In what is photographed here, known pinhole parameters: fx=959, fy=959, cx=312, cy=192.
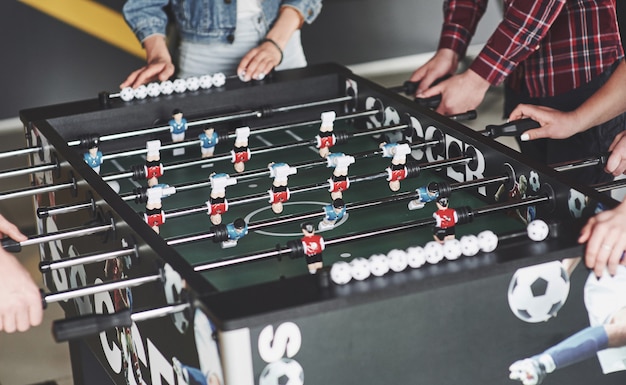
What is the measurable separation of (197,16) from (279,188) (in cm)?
151

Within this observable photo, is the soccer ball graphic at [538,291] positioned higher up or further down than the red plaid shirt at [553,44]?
further down

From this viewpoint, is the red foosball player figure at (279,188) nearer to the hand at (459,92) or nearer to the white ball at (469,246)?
the white ball at (469,246)

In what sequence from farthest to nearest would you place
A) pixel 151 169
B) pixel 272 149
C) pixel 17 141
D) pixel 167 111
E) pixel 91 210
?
pixel 17 141, pixel 167 111, pixel 272 149, pixel 151 169, pixel 91 210

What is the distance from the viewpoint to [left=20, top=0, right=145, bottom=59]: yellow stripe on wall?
6.02 m

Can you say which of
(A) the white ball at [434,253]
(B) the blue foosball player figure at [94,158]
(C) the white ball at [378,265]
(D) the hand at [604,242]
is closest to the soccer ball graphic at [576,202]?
(D) the hand at [604,242]

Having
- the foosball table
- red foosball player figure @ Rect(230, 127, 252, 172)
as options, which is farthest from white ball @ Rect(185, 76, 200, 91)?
red foosball player figure @ Rect(230, 127, 252, 172)

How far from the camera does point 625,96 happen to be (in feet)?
8.06

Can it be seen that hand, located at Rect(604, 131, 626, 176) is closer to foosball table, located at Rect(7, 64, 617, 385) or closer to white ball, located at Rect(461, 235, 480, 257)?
foosball table, located at Rect(7, 64, 617, 385)

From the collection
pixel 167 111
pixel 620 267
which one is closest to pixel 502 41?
pixel 167 111

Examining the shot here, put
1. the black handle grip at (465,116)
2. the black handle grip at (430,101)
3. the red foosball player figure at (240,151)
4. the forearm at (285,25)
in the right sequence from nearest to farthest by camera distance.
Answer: the red foosball player figure at (240,151)
the black handle grip at (465,116)
the black handle grip at (430,101)
the forearm at (285,25)

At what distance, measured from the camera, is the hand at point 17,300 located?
66.1 inches

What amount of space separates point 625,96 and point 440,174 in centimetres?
53

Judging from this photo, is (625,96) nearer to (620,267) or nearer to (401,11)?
(620,267)

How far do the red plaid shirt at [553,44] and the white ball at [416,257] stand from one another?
134 cm
